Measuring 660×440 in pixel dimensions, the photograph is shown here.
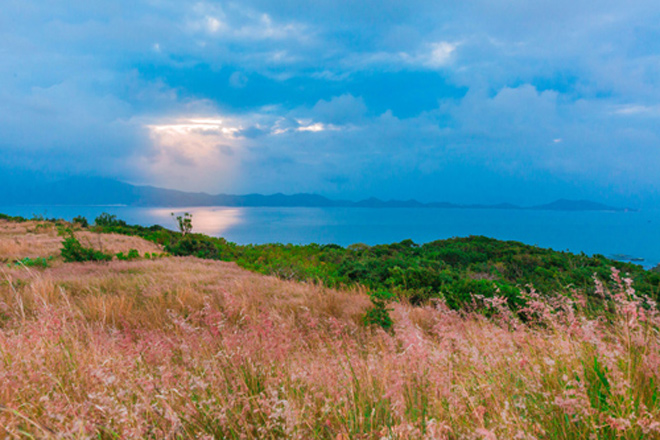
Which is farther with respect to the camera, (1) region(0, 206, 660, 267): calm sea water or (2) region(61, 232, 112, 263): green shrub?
(1) region(0, 206, 660, 267): calm sea water

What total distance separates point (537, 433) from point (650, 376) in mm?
888

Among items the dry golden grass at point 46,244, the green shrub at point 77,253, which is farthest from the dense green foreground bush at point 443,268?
the green shrub at point 77,253

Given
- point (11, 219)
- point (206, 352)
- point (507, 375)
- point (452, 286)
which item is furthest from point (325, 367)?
point (11, 219)

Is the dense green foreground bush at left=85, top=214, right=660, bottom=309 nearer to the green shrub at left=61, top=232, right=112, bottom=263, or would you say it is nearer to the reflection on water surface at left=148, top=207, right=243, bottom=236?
the green shrub at left=61, top=232, right=112, bottom=263

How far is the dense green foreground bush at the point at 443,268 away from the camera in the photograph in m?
7.88

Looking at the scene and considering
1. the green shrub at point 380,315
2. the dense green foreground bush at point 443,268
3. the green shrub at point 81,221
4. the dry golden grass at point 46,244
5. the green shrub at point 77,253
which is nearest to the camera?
the green shrub at point 380,315

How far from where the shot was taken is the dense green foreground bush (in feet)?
25.8

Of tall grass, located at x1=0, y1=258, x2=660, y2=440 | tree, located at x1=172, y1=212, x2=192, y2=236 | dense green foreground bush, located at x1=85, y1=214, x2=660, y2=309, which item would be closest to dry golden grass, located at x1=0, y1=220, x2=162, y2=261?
dense green foreground bush, located at x1=85, y1=214, x2=660, y2=309

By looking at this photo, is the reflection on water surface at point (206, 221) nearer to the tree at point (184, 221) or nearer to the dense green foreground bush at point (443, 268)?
the tree at point (184, 221)

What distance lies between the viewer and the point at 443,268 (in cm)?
1188

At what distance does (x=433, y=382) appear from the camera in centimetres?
247

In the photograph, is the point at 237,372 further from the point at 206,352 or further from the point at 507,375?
the point at 507,375

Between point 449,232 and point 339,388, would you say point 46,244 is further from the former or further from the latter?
point 449,232

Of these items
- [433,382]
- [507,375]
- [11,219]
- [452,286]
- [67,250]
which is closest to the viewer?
[433,382]
